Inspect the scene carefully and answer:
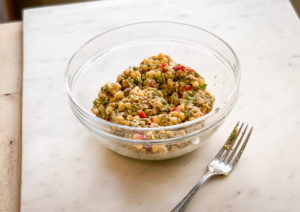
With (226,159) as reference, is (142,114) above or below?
above

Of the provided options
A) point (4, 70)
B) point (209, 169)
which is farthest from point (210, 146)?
point (4, 70)

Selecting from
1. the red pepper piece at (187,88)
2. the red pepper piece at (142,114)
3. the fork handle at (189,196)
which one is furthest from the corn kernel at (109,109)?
the fork handle at (189,196)

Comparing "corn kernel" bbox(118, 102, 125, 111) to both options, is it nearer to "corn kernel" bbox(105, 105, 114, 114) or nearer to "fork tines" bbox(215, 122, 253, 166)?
"corn kernel" bbox(105, 105, 114, 114)

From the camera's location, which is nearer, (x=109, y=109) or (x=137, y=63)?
(x=109, y=109)

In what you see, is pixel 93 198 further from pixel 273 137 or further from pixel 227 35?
pixel 227 35

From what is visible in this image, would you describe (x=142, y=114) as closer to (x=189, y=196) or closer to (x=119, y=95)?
(x=119, y=95)

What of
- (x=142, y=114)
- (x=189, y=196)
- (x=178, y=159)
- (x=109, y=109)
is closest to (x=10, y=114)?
(x=109, y=109)
